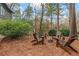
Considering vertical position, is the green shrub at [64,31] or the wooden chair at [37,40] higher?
the green shrub at [64,31]

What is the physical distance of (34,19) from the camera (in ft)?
8.16

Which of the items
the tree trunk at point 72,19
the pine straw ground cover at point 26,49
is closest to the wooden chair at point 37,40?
the pine straw ground cover at point 26,49

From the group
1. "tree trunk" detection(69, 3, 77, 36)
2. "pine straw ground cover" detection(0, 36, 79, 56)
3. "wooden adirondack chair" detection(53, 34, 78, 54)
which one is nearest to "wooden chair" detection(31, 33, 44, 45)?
"pine straw ground cover" detection(0, 36, 79, 56)

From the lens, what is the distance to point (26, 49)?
8.16 ft

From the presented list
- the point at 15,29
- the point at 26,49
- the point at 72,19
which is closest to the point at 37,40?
the point at 26,49

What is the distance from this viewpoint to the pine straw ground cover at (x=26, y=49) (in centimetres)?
248

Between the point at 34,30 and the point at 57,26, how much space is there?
0.84 ft

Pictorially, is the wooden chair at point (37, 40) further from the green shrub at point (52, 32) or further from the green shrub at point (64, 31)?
the green shrub at point (64, 31)

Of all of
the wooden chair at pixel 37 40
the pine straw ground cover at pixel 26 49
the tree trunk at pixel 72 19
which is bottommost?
the pine straw ground cover at pixel 26 49

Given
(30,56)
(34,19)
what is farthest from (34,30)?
(30,56)

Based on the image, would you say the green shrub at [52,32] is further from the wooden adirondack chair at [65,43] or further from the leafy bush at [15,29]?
the leafy bush at [15,29]

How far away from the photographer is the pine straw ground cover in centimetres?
248

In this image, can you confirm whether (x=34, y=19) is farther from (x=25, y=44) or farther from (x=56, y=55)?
(x=56, y=55)

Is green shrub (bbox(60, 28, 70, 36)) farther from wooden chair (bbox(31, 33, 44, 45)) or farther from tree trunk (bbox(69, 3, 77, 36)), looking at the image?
wooden chair (bbox(31, 33, 44, 45))
